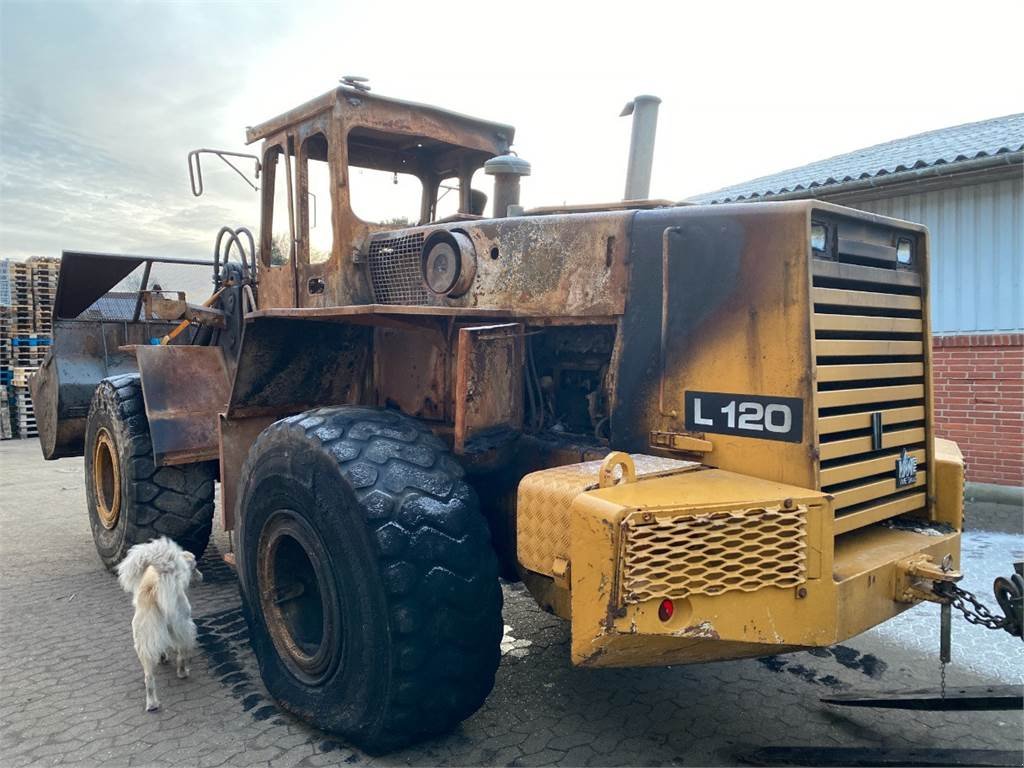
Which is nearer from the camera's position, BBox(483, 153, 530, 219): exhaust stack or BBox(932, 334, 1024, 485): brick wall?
BBox(483, 153, 530, 219): exhaust stack

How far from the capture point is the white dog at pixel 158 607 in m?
3.64

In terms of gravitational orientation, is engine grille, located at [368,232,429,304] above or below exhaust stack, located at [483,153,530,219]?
below

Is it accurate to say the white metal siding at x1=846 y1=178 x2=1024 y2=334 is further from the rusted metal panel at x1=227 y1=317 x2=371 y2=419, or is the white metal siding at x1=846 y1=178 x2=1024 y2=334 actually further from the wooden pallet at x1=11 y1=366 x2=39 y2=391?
the wooden pallet at x1=11 y1=366 x2=39 y2=391

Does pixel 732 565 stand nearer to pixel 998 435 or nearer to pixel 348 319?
pixel 348 319

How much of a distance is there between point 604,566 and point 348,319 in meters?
1.81

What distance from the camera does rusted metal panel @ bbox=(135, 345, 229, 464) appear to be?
500cm

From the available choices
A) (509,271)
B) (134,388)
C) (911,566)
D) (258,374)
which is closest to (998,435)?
(911,566)

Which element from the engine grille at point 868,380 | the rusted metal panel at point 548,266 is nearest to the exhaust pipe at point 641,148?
the rusted metal panel at point 548,266

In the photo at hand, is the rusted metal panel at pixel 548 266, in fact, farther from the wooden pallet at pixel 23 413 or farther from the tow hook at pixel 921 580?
the wooden pallet at pixel 23 413

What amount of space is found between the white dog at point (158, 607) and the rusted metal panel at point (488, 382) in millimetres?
1681

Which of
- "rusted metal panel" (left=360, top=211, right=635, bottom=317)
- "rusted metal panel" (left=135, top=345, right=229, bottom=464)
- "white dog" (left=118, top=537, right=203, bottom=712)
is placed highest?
"rusted metal panel" (left=360, top=211, right=635, bottom=317)

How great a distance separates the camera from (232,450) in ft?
15.0

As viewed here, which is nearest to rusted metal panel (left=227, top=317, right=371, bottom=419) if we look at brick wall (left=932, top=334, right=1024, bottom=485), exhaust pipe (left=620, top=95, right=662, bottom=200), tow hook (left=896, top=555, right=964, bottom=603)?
exhaust pipe (left=620, top=95, right=662, bottom=200)

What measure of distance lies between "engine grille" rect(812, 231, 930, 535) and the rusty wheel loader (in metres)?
0.01
